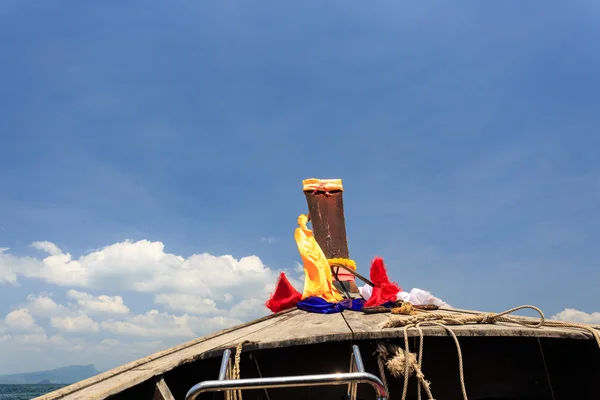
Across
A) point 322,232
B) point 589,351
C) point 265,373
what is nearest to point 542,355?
point 589,351

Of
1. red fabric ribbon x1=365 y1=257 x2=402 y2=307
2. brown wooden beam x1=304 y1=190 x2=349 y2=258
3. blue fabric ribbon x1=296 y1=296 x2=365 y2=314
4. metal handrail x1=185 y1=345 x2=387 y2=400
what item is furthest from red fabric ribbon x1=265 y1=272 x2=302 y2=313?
metal handrail x1=185 y1=345 x2=387 y2=400

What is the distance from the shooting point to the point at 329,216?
27.2ft

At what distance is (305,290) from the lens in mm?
5828

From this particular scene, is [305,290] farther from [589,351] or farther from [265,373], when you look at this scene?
[589,351]

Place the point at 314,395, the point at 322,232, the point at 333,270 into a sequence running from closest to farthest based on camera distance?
the point at 314,395 < the point at 333,270 < the point at 322,232

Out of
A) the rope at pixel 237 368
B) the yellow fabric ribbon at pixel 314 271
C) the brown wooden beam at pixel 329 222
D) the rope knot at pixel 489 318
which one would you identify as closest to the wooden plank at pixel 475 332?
the rope knot at pixel 489 318

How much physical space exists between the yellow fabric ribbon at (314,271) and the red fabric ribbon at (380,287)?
856 millimetres

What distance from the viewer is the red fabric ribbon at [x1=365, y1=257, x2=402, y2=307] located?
4914 millimetres

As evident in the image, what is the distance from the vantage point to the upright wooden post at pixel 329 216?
7.87 meters

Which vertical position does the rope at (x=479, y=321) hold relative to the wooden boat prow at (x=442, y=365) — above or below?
above

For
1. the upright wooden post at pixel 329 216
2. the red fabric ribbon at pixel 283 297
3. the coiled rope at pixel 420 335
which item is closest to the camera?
the coiled rope at pixel 420 335

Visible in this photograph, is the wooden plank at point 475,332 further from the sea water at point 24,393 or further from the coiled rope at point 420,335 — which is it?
the sea water at point 24,393

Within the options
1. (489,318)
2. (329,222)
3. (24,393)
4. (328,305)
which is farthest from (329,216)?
(24,393)

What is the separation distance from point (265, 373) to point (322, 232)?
491 cm
